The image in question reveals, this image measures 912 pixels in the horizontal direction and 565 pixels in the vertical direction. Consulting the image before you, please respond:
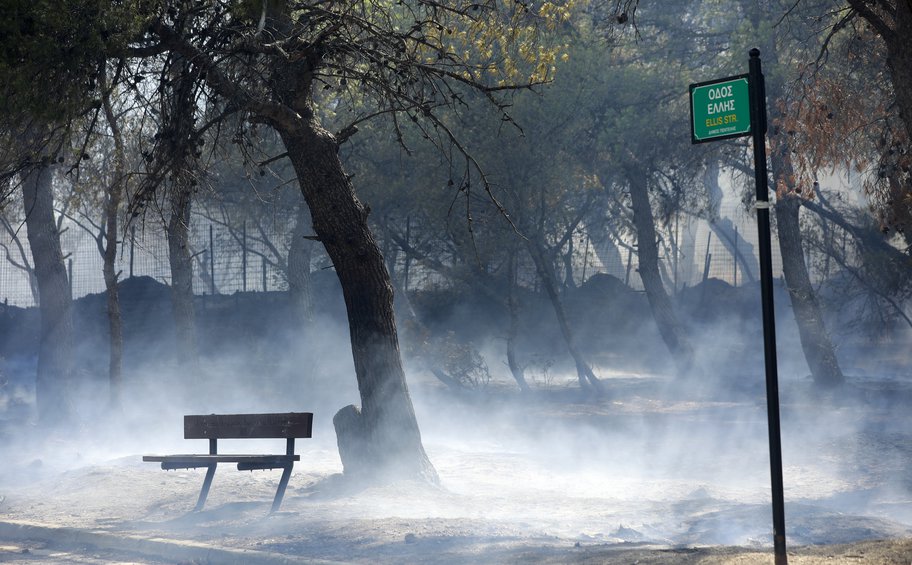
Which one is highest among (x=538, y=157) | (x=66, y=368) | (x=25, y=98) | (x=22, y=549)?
(x=538, y=157)

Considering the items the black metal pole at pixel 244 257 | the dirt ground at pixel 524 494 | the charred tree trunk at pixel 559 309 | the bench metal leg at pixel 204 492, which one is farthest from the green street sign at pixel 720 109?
the black metal pole at pixel 244 257

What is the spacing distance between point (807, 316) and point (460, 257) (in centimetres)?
717

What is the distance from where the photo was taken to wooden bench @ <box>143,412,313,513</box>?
905cm

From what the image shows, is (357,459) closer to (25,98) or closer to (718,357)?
(25,98)

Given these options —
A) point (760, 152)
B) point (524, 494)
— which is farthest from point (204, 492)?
point (760, 152)

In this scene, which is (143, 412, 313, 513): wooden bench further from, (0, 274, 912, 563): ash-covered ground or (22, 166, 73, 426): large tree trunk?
(22, 166, 73, 426): large tree trunk

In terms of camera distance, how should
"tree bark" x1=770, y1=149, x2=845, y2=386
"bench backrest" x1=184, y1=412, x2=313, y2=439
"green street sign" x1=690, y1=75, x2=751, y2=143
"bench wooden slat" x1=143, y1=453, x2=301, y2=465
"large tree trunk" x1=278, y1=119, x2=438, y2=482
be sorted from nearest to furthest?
"green street sign" x1=690, y1=75, x2=751, y2=143 < "bench wooden slat" x1=143, y1=453, x2=301, y2=465 < "bench backrest" x1=184, y1=412, x2=313, y2=439 < "large tree trunk" x1=278, y1=119, x2=438, y2=482 < "tree bark" x1=770, y1=149, x2=845, y2=386

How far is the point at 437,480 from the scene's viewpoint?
10094 millimetres

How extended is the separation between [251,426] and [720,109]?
5.88 meters

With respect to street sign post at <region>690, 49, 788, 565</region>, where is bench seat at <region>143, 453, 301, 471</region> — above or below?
below

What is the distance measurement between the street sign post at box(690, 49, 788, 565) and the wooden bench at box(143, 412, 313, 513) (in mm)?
4907

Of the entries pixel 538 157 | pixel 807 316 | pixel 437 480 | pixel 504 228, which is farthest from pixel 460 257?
pixel 437 480

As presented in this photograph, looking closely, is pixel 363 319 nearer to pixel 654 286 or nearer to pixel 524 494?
pixel 524 494

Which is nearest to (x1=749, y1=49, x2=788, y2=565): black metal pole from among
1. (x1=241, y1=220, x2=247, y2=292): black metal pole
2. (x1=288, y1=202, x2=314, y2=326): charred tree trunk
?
(x1=288, y1=202, x2=314, y2=326): charred tree trunk
